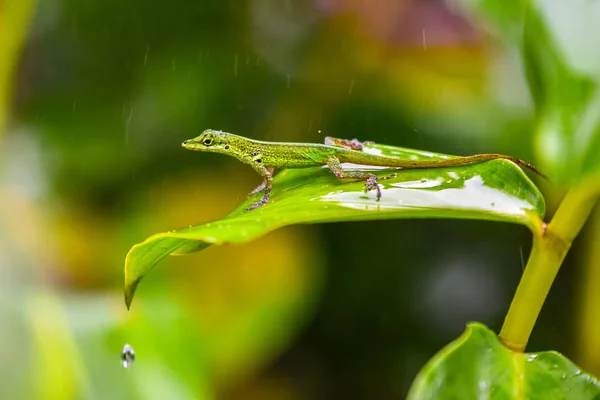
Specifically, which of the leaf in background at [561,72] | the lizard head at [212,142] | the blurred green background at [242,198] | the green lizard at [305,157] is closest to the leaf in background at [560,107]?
the leaf in background at [561,72]

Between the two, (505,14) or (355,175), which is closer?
(505,14)

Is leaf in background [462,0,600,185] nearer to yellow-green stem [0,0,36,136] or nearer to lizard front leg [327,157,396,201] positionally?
lizard front leg [327,157,396,201]

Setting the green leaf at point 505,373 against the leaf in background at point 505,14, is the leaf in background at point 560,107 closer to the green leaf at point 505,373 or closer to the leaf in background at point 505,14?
the leaf in background at point 505,14

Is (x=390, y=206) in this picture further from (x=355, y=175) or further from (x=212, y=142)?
(x=212, y=142)

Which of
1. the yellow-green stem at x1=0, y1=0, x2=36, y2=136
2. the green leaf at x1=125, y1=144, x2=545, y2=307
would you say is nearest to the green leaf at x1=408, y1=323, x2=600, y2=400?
the green leaf at x1=125, y1=144, x2=545, y2=307

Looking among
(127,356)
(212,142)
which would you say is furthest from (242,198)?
(127,356)

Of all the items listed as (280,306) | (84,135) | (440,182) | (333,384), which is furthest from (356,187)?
(84,135)

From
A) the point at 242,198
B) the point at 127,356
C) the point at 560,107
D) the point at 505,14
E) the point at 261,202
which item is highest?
the point at 505,14

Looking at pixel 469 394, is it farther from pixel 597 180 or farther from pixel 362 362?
pixel 362 362
